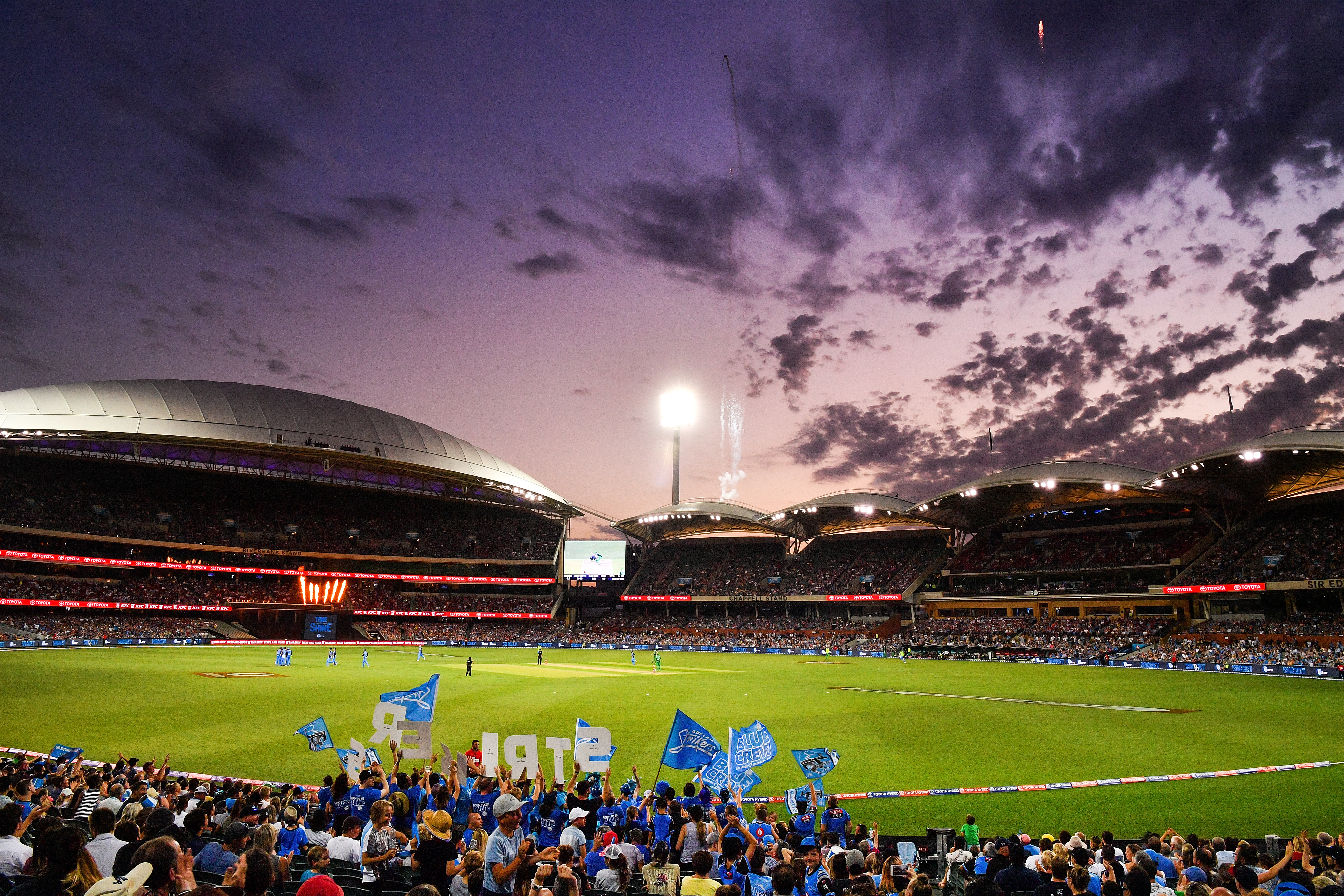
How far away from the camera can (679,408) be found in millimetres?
94562

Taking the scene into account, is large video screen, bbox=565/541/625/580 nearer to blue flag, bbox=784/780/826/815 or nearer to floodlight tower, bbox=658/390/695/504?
floodlight tower, bbox=658/390/695/504

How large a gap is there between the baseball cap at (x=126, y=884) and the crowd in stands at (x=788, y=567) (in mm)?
87929

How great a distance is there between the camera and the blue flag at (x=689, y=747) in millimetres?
12297

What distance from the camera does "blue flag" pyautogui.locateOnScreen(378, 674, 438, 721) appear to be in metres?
14.4

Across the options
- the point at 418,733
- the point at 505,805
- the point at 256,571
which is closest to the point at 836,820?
the point at 505,805

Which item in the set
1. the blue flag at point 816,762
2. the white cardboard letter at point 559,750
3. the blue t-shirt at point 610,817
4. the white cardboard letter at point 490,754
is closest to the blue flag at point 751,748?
the blue flag at point 816,762

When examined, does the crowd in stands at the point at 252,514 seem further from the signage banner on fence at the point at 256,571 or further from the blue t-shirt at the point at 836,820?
the blue t-shirt at the point at 836,820

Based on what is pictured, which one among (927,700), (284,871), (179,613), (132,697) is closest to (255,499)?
(179,613)

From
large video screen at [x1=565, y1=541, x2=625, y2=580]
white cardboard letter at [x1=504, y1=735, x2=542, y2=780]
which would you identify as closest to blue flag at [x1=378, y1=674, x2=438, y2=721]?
white cardboard letter at [x1=504, y1=735, x2=542, y2=780]

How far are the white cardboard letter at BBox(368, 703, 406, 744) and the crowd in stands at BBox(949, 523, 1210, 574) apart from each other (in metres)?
74.6

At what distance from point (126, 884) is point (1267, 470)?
77633 mm

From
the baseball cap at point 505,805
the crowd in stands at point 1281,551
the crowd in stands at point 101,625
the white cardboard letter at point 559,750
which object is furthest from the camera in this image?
the crowd in stands at point 101,625

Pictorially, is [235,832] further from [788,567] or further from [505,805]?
[788,567]

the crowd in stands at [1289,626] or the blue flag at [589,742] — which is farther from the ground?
the crowd in stands at [1289,626]
